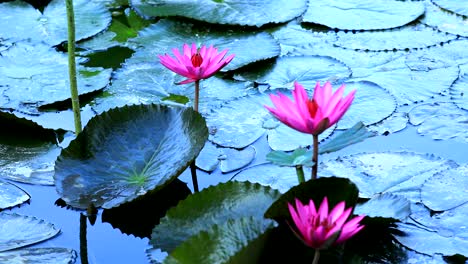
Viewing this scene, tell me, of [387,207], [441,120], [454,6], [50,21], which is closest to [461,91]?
[441,120]

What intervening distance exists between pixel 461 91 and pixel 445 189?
21.9 inches

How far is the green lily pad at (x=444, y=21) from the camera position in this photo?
252 cm

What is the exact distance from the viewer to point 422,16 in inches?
103

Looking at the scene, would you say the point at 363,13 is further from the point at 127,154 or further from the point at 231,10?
the point at 127,154

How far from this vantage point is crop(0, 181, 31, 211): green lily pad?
1707mm

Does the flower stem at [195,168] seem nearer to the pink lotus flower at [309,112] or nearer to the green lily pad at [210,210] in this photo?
the green lily pad at [210,210]

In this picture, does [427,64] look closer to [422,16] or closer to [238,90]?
[422,16]

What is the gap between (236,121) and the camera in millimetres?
2023

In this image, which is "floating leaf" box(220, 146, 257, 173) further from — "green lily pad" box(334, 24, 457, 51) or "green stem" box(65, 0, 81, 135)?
"green lily pad" box(334, 24, 457, 51)

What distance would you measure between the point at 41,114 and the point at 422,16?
1.27 meters

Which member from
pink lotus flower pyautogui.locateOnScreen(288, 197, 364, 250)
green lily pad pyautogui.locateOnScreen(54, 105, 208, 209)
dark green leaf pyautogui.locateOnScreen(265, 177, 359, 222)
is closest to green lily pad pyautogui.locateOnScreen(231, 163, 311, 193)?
green lily pad pyautogui.locateOnScreen(54, 105, 208, 209)

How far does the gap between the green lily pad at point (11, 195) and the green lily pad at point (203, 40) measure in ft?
A: 2.41

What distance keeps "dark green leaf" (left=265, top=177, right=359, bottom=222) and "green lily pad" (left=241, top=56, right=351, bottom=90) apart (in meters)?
0.84

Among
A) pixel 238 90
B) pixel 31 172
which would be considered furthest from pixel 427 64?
pixel 31 172
